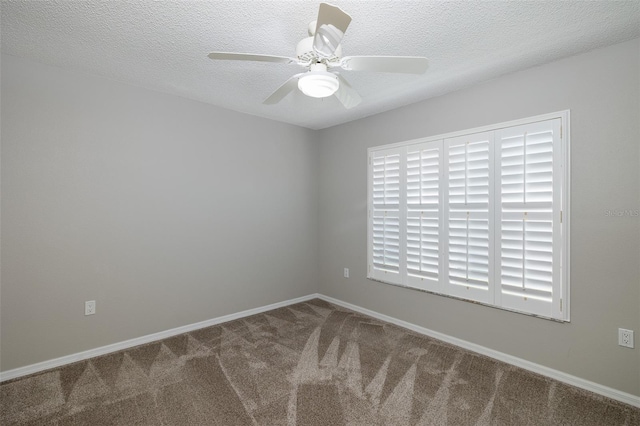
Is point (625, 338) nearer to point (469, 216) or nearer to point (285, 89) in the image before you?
point (469, 216)

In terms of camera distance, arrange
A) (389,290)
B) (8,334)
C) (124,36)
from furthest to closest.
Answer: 1. (389,290)
2. (8,334)
3. (124,36)

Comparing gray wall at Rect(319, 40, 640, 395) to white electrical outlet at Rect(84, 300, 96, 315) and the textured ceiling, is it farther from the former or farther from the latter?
white electrical outlet at Rect(84, 300, 96, 315)

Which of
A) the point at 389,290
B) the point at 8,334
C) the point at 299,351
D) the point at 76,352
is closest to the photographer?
the point at 8,334

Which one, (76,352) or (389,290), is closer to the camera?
(76,352)

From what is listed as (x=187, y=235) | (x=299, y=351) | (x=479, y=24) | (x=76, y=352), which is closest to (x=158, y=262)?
(x=187, y=235)

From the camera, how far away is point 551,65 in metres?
2.40

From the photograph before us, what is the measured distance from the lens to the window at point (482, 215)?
2381mm

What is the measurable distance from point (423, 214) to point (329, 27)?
2269 mm

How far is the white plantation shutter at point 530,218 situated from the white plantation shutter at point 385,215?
1047 mm

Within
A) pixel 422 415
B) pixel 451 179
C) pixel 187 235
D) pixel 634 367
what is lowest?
pixel 422 415

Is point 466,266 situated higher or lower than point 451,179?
lower

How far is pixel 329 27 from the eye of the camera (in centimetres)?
135

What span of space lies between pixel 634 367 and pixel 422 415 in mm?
1492

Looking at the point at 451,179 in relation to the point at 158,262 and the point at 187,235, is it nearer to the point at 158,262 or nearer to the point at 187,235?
the point at 187,235
